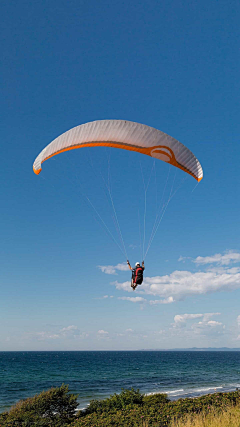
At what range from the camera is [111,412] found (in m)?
10.4

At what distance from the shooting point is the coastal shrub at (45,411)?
31.1ft

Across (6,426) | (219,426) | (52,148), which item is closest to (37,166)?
(52,148)

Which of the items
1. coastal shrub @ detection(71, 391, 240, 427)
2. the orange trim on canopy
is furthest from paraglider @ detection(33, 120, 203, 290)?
coastal shrub @ detection(71, 391, 240, 427)

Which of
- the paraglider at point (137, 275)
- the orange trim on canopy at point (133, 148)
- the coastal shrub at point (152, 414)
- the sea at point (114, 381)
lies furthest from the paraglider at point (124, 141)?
the sea at point (114, 381)

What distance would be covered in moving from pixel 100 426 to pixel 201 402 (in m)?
4.38

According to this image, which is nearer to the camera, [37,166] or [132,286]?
[132,286]

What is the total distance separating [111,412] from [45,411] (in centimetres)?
251

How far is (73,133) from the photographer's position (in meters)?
10.5

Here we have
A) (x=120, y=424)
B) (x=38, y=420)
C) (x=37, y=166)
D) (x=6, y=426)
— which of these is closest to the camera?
(x=120, y=424)

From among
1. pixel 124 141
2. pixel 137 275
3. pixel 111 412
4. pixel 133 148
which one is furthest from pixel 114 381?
pixel 124 141

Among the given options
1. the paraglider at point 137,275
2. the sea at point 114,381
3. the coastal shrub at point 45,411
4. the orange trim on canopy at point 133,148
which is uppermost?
the orange trim on canopy at point 133,148

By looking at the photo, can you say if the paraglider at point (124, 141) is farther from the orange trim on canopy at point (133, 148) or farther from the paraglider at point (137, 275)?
the paraglider at point (137, 275)

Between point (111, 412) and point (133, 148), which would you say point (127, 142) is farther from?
point (111, 412)

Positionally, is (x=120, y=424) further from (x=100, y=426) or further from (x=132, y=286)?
(x=132, y=286)
